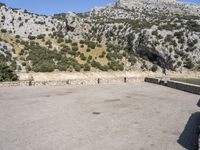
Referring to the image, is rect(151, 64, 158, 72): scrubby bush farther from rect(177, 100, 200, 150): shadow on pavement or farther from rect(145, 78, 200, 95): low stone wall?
rect(177, 100, 200, 150): shadow on pavement

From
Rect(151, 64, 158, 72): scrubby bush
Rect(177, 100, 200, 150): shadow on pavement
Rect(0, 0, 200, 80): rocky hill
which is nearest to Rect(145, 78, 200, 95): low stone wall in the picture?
Rect(177, 100, 200, 150): shadow on pavement

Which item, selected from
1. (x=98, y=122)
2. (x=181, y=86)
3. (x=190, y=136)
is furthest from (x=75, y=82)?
(x=190, y=136)

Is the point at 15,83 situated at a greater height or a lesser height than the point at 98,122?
greater

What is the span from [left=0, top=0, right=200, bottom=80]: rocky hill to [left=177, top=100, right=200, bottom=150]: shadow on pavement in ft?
105

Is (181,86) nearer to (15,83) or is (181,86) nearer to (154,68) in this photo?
(15,83)

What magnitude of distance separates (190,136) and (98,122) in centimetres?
409

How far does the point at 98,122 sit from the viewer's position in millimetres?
15414

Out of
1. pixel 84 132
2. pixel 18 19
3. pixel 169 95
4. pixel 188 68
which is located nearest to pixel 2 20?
pixel 18 19

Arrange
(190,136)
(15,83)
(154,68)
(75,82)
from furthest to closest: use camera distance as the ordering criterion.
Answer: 1. (154,68)
2. (75,82)
3. (15,83)
4. (190,136)

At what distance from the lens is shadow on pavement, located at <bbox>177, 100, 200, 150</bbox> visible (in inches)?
463

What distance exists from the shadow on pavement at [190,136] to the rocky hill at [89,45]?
31936 millimetres

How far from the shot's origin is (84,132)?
13555 mm

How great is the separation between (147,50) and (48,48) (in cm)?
1867

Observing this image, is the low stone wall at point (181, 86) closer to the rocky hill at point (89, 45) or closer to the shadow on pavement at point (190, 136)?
the shadow on pavement at point (190, 136)
